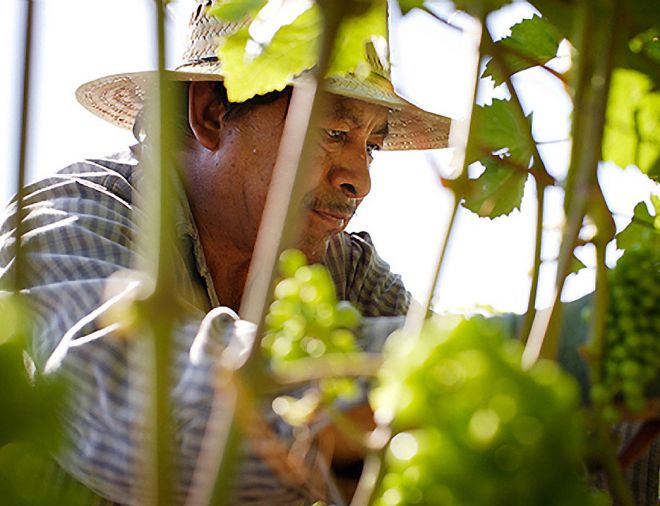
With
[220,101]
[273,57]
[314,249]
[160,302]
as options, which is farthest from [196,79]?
[160,302]

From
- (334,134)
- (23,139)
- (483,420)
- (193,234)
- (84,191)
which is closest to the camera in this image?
(483,420)

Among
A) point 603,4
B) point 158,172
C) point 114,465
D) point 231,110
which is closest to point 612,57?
point 603,4

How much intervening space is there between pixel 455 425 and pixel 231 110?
6.49 ft

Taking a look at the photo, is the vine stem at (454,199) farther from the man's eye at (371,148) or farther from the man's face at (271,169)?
the man's eye at (371,148)

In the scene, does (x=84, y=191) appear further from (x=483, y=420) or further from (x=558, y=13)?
(x=483, y=420)

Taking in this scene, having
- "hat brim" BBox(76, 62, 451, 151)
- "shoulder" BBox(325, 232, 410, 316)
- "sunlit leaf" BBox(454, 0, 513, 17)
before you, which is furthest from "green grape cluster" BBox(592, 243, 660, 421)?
"shoulder" BBox(325, 232, 410, 316)

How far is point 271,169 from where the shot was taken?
7.07 feet

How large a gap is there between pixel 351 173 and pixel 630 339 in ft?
5.54

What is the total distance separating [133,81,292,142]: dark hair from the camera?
7.19 ft

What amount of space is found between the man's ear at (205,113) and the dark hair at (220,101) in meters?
0.02

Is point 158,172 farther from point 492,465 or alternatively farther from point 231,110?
point 231,110

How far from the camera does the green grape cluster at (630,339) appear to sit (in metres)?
0.46

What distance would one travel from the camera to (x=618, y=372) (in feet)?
1.54

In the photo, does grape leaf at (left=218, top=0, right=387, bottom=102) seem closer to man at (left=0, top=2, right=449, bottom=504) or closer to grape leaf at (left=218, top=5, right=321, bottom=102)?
grape leaf at (left=218, top=5, right=321, bottom=102)
